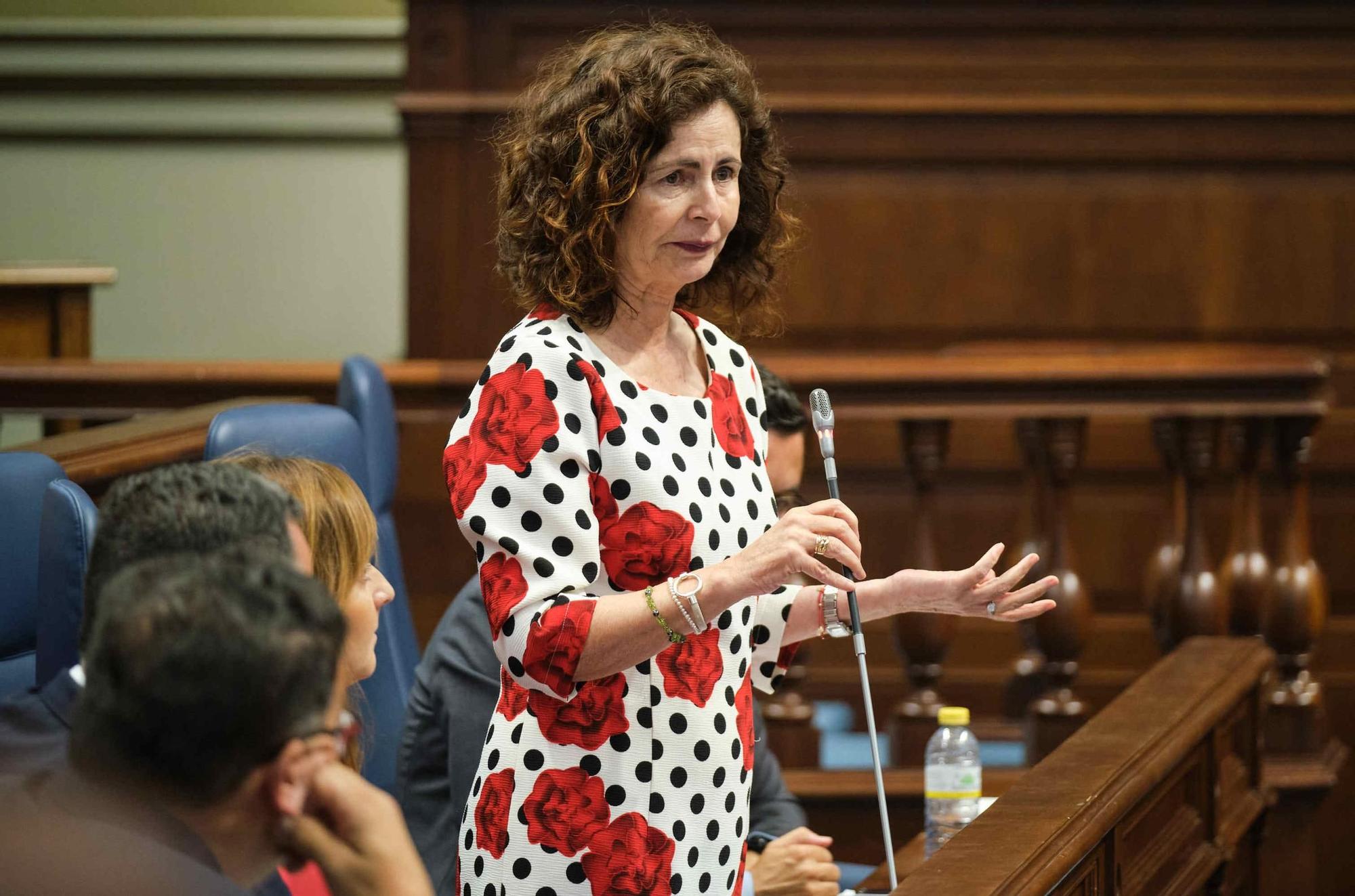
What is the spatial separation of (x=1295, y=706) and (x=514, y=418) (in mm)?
2091

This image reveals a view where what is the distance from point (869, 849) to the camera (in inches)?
Result: 116

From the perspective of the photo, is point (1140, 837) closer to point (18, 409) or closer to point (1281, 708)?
point (1281, 708)

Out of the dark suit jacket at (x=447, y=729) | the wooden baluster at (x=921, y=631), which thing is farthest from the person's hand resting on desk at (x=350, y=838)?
the wooden baluster at (x=921, y=631)

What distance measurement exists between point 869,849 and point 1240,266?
213 centimetres

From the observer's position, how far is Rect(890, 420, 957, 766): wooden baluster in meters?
2.95

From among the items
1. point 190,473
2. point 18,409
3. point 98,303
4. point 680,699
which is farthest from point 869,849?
point 98,303

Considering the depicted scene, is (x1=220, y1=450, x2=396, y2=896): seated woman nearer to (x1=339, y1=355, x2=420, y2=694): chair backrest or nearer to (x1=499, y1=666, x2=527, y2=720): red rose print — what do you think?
(x1=499, y1=666, x2=527, y2=720): red rose print

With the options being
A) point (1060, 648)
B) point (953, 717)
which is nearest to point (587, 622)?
point (953, 717)

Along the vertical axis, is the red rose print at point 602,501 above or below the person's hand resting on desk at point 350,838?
above

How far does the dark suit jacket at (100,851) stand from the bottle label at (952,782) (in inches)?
55.5

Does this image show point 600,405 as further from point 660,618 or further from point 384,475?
point 384,475

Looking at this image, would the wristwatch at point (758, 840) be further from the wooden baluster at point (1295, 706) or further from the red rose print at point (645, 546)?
the wooden baluster at point (1295, 706)

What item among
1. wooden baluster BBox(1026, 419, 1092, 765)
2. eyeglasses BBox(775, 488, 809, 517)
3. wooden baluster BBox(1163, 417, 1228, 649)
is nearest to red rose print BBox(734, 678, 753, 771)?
eyeglasses BBox(775, 488, 809, 517)

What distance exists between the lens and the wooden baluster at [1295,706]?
297cm
